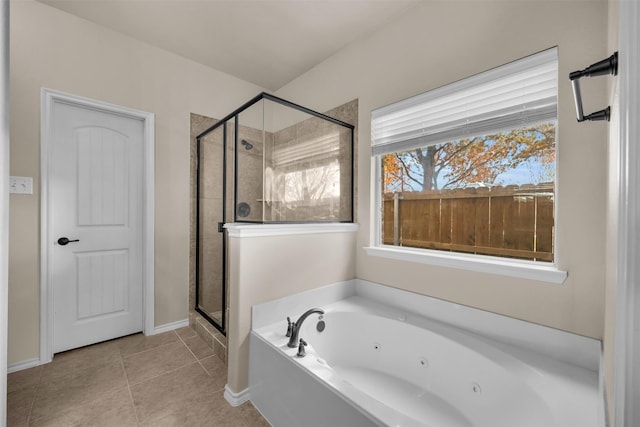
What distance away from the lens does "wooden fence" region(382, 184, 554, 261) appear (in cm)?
150

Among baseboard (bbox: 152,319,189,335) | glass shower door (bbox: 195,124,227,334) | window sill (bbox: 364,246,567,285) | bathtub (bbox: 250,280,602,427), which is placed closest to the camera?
bathtub (bbox: 250,280,602,427)

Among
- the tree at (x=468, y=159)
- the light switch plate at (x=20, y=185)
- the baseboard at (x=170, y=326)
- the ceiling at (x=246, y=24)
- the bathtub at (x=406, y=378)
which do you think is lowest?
the baseboard at (x=170, y=326)

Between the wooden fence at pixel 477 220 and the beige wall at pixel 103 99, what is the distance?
78.7 inches

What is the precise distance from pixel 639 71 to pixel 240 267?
Result: 1.67 m

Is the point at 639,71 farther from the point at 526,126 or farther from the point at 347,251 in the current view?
the point at 347,251

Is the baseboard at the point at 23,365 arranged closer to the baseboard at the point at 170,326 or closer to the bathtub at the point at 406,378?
the baseboard at the point at 170,326

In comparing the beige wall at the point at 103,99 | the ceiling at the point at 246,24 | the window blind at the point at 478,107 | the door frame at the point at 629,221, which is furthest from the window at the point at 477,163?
the beige wall at the point at 103,99

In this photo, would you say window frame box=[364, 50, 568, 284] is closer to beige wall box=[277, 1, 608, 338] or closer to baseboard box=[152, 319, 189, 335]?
beige wall box=[277, 1, 608, 338]

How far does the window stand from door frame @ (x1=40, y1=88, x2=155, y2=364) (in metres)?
2.02

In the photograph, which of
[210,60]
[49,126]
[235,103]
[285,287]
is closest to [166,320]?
[285,287]

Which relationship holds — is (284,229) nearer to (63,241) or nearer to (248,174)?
(248,174)

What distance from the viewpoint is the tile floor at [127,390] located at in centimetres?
149

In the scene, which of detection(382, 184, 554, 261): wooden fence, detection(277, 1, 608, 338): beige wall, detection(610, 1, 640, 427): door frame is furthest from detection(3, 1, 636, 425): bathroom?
detection(610, 1, 640, 427): door frame

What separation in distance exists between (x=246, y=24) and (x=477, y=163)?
205cm
